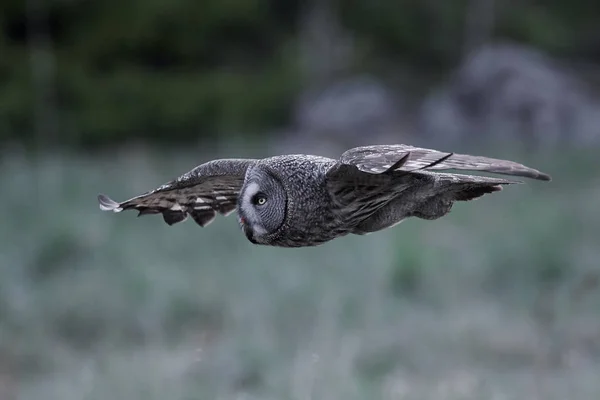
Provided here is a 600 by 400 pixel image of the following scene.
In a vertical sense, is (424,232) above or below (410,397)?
above

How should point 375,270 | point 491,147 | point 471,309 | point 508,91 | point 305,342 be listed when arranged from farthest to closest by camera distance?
point 508,91 < point 491,147 < point 375,270 < point 471,309 < point 305,342

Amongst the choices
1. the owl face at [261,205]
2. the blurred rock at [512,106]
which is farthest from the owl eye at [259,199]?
the blurred rock at [512,106]

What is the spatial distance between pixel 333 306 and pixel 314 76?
34.1 ft

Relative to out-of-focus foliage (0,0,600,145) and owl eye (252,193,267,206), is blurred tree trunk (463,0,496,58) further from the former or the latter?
owl eye (252,193,267,206)

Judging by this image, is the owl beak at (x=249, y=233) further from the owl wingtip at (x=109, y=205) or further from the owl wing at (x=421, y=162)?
the owl wingtip at (x=109, y=205)

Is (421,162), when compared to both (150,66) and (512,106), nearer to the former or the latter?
(512,106)

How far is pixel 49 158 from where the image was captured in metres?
12.3

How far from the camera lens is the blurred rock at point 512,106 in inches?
515

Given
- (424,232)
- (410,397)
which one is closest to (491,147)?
(424,232)

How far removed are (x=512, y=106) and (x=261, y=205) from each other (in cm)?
1136

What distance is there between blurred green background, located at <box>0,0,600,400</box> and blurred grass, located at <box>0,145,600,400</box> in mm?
24

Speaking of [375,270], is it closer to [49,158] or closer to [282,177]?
[282,177]

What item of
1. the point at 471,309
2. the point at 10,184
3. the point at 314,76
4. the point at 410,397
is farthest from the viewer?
the point at 314,76

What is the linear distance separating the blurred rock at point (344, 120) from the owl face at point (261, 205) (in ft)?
36.6
